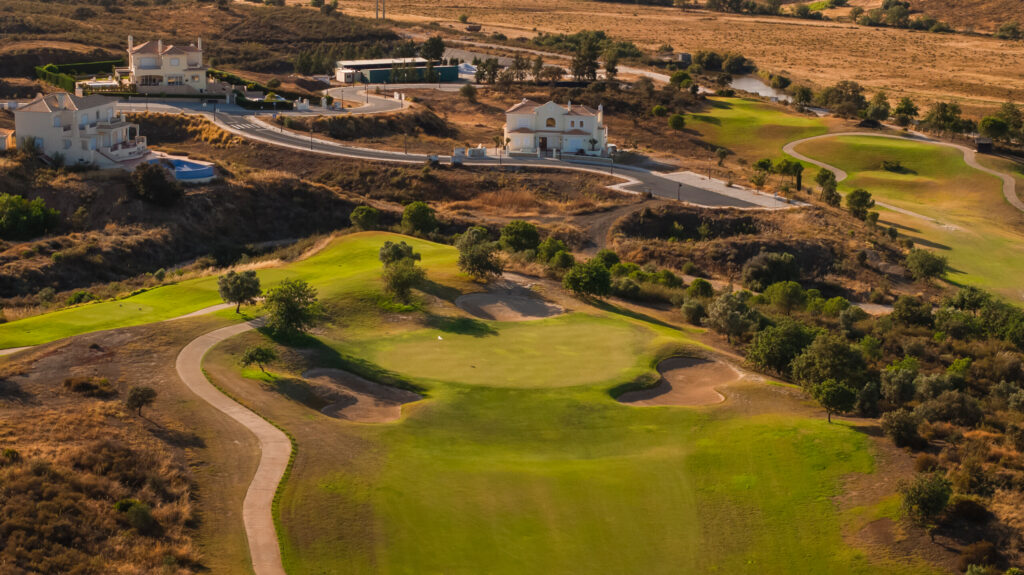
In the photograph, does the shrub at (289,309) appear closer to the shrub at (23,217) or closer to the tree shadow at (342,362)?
the tree shadow at (342,362)

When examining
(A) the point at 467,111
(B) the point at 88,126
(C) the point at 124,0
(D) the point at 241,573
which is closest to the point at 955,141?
(A) the point at 467,111

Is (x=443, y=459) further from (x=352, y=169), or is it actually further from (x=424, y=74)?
(x=424, y=74)

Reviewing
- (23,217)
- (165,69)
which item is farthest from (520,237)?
(165,69)

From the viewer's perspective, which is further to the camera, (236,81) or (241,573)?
(236,81)

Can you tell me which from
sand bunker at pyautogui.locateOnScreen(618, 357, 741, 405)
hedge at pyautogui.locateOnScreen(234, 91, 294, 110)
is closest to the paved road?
hedge at pyautogui.locateOnScreen(234, 91, 294, 110)

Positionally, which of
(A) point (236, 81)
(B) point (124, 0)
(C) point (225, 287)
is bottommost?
(C) point (225, 287)

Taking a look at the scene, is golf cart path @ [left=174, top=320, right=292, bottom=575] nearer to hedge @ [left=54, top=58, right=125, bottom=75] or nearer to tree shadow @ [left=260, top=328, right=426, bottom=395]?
tree shadow @ [left=260, top=328, right=426, bottom=395]
